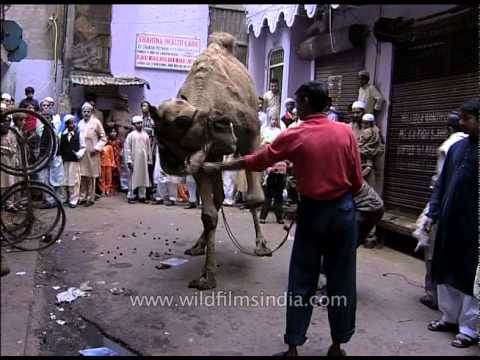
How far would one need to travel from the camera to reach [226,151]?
199 inches

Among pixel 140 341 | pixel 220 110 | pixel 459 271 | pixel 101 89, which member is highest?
pixel 101 89

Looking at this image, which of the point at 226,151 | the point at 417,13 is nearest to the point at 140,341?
the point at 226,151

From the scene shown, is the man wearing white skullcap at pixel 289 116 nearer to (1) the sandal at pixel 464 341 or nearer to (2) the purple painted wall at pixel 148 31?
(2) the purple painted wall at pixel 148 31

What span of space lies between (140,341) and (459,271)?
2.46 metres

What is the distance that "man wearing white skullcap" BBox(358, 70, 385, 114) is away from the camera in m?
8.40

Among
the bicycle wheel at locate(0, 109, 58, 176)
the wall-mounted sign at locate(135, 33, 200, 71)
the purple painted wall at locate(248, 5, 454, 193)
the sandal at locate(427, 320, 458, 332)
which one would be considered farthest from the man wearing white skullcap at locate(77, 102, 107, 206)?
the sandal at locate(427, 320, 458, 332)

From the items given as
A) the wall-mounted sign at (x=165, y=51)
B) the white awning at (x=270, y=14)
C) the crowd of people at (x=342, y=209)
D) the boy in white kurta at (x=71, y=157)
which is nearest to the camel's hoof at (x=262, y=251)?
the crowd of people at (x=342, y=209)

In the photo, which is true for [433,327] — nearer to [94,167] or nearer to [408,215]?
[408,215]

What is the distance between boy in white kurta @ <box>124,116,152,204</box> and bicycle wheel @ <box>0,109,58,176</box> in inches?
265

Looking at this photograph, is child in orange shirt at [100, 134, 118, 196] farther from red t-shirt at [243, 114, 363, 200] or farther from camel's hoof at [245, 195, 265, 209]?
red t-shirt at [243, 114, 363, 200]

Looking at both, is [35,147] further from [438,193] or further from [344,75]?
[344,75]

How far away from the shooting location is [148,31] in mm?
14297

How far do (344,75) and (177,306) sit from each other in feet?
20.7

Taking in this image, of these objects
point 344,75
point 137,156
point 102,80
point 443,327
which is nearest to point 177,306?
point 443,327
